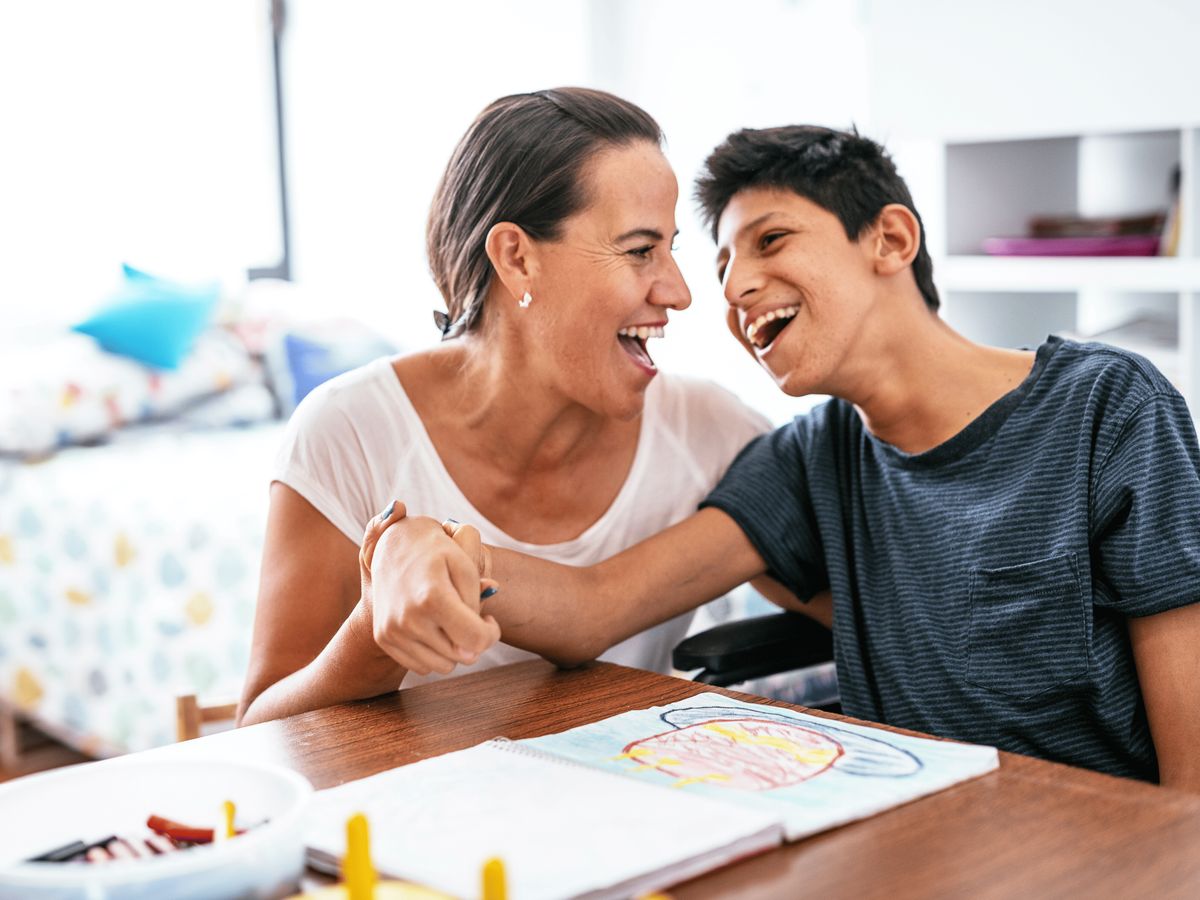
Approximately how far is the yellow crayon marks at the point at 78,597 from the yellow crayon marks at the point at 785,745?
2.31m

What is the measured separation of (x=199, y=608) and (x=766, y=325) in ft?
5.49

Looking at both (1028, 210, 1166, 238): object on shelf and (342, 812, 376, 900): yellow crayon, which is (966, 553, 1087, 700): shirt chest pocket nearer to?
(342, 812, 376, 900): yellow crayon

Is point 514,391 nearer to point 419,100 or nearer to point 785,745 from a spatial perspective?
point 785,745

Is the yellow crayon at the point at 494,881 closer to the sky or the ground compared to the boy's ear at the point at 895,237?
closer to the ground

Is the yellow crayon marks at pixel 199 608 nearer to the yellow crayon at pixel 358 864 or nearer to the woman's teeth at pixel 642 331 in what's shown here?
the woman's teeth at pixel 642 331

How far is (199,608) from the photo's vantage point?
296 cm

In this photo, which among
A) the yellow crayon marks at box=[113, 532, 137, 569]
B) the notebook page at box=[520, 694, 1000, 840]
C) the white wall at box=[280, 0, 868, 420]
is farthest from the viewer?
the white wall at box=[280, 0, 868, 420]

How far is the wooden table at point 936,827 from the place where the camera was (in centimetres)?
87

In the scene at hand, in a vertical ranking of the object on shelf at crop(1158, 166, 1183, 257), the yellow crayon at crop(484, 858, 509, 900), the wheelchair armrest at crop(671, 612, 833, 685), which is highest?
the object on shelf at crop(1158, 166, 1183, 257)

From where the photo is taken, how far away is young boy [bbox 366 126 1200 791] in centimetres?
141

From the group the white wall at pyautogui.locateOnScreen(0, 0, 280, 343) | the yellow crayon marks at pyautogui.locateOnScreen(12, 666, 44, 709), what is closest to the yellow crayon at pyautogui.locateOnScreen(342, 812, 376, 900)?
the yellow crayon marks at pyautogui.locateOnScreen(12, 666, 44, 709)

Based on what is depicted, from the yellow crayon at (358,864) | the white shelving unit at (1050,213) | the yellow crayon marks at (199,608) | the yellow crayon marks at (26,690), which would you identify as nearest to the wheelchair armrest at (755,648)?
the yellow crayon at (358,864)

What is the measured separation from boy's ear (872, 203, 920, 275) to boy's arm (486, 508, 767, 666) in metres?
0.35

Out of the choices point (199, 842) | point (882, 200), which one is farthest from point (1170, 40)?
point (199, 842)
